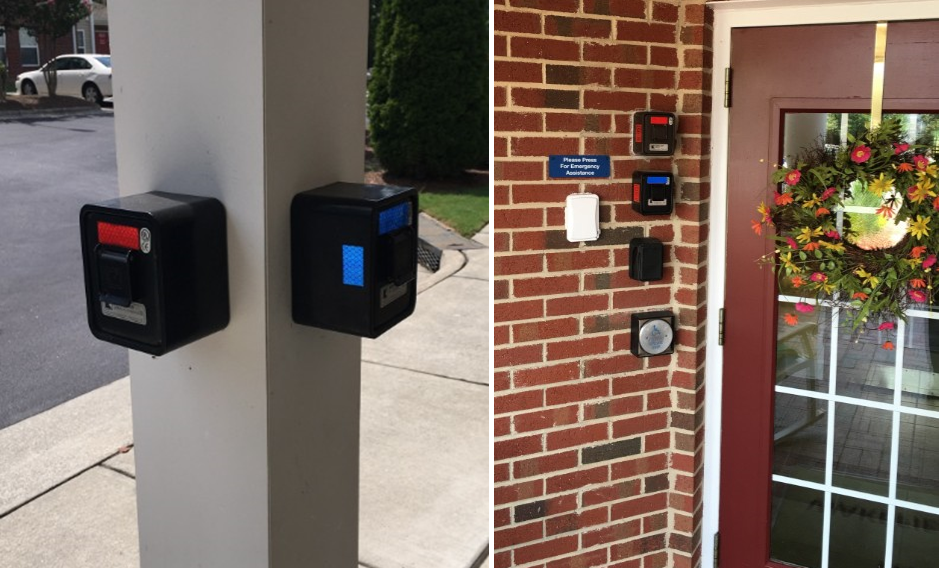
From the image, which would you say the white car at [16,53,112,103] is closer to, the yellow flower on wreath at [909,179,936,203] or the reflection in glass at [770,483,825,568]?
the reflection in glass at [770,483,825,568]

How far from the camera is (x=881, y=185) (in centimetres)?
280

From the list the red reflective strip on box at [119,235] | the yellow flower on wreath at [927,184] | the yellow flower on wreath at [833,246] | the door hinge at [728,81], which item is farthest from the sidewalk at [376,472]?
the red reflective strip on box at [119,235]

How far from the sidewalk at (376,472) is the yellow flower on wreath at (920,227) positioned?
227 cm

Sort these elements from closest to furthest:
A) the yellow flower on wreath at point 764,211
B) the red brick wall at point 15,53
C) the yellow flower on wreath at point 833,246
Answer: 1. the yellow flower on wreath at point 833,246
2. the yellow flower on wreath at point 764,211
3. the red brick wall at point 15,53

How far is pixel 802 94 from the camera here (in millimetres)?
3215

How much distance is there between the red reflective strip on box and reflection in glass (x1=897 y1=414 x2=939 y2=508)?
2.87m

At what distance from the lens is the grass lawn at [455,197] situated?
35.4 feet

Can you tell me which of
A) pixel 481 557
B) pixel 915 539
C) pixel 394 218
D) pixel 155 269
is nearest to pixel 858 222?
pixel 915 539

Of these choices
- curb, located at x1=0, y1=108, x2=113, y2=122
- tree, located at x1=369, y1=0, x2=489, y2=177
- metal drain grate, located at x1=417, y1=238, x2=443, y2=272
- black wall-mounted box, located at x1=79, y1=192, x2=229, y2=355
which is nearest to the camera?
black wall-mounted box, located at x1=79, y1=192, x2=229, y2=355

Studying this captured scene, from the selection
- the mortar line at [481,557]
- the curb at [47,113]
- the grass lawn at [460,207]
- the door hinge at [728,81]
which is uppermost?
the curb at [47,113]

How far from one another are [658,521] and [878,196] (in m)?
1.61

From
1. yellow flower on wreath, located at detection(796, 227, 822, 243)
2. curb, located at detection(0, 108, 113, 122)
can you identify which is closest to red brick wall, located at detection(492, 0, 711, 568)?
yellow flower on wreath, located at detection(796, 227, 822, 243)

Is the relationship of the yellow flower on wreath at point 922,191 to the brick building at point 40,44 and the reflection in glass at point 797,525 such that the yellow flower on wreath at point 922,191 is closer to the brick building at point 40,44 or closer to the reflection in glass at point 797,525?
the reflection in glass at point 797,525

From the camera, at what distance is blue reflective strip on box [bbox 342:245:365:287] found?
5.02ft
